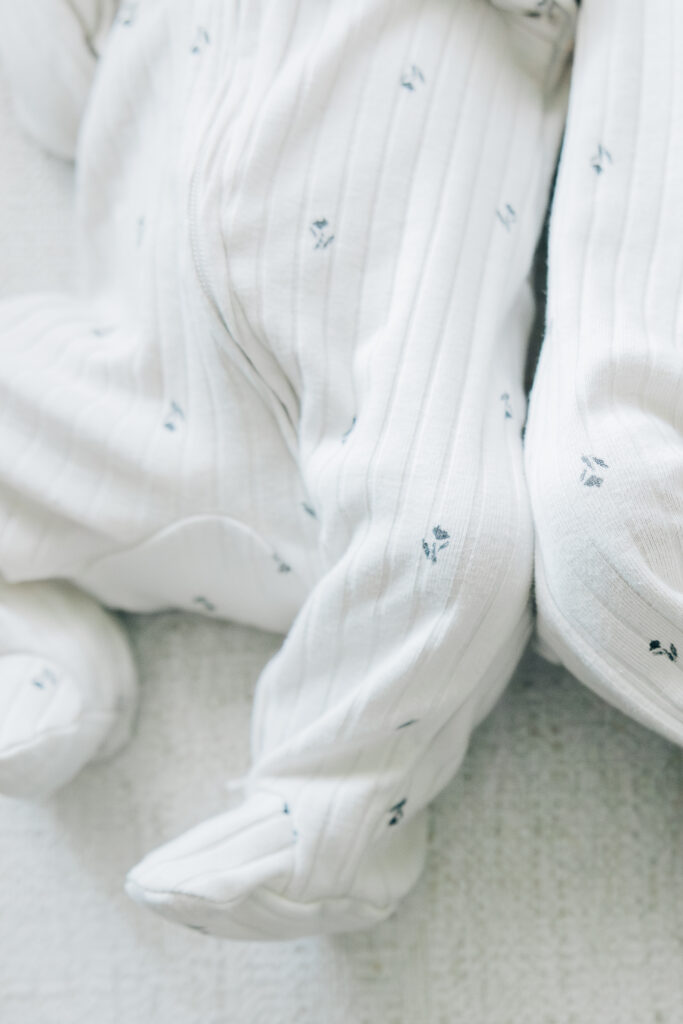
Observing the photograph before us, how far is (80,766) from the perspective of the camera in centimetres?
78

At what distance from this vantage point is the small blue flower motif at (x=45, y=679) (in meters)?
0.73

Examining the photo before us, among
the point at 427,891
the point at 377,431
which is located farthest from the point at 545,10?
the point at 427,891

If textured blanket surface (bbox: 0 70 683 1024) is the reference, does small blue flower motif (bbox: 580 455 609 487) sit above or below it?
above

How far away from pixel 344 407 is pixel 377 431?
47 millimetres

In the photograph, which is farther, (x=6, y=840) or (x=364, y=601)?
(x=6, y=840)

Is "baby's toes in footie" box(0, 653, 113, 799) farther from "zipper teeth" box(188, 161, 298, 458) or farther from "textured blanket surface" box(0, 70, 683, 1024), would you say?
"zipper teeth" box(188, 161, 298, 458)

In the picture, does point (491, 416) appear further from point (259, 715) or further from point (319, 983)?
point (319, 983)

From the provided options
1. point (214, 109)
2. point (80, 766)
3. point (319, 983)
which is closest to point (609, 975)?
point (319, 983)

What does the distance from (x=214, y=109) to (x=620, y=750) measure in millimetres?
635

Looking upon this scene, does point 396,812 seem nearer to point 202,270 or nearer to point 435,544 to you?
point 435,544

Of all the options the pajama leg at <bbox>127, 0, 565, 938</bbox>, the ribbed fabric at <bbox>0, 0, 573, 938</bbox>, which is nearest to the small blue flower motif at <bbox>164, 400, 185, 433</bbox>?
the ribbed fabric at <bbox>0, 0, 573, 938</bbox>

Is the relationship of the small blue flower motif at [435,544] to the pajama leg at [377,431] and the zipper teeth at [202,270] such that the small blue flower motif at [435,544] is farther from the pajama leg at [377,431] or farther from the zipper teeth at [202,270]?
the zipper teeth at [202,270]

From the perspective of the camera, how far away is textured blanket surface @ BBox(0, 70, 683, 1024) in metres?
0.77

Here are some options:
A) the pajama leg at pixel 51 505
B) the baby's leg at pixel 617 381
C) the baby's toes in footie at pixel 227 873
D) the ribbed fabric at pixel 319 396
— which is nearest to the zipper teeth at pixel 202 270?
the ribbed fabric at pixel 319 396
